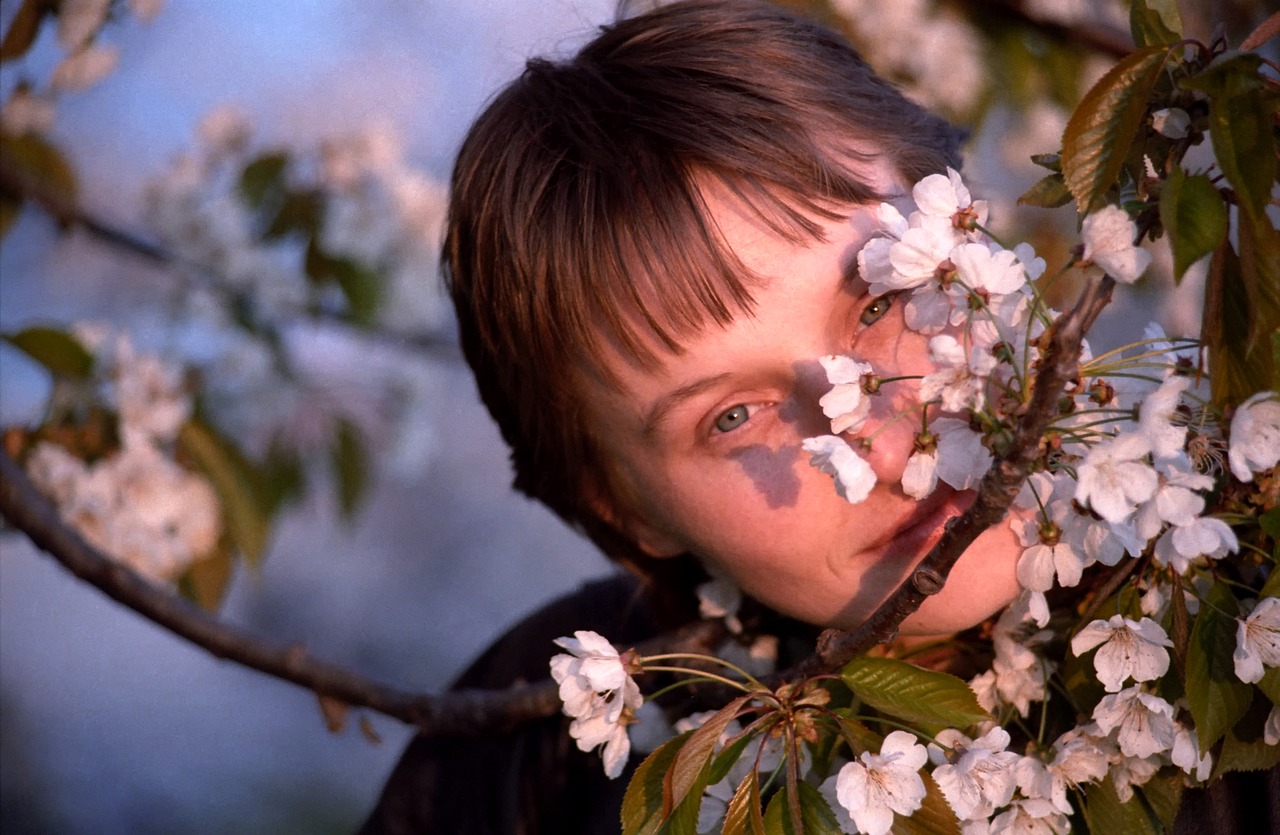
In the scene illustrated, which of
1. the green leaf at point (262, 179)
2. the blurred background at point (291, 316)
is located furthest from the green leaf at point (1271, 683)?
the green leaf at point (262, 179)

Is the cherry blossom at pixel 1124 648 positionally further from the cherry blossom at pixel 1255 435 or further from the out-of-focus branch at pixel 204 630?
the out-of-focus branch at pixel 204 630

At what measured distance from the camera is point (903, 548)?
819 mm

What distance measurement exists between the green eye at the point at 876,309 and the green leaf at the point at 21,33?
47.7 inches

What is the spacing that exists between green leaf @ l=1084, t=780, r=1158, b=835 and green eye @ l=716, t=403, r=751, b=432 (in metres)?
0.33

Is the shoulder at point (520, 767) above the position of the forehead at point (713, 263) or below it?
below

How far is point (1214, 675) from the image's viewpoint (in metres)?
0.67

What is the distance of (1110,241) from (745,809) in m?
0.34

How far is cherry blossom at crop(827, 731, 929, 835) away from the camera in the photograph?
647 millimetres

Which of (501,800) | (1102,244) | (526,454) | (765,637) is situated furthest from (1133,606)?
(501,800)

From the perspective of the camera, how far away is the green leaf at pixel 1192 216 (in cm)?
54

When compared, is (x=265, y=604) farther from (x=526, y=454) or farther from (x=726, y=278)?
(x=726, y=278)

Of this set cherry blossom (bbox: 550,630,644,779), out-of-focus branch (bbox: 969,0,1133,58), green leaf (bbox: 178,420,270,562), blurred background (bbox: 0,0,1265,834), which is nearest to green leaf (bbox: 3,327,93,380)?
blurred background (bbox: 0,0,1265,834)

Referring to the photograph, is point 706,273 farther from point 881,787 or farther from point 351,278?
point 351,278

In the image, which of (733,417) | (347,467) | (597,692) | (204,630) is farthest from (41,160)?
(597,692)
